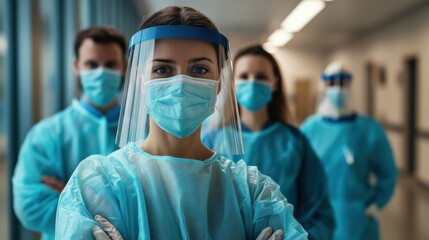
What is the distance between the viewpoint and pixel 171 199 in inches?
32.7

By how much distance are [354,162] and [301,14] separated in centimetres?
161

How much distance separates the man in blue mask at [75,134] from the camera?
1428mm

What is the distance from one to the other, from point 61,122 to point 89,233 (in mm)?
1021

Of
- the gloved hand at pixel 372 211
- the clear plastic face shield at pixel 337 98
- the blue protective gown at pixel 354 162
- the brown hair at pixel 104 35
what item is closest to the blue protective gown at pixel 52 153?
the brown hair at pixel 104 35

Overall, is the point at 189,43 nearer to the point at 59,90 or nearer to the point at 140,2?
the point at 140,2

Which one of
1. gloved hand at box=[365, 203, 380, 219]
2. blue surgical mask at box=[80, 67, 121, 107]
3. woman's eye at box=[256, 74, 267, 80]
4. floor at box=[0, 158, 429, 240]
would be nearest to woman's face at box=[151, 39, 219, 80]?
woman's eye at box=[256, 74, 267, 80]

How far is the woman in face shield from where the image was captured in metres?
0.79

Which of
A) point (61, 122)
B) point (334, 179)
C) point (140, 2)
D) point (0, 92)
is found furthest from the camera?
point (334, 179)

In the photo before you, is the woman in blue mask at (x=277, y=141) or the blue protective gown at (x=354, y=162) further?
the blue protective gown at (x=354, y=162)

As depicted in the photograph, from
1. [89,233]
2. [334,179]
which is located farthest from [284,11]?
[334,179]

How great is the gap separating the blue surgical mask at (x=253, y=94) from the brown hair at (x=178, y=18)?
46 cm

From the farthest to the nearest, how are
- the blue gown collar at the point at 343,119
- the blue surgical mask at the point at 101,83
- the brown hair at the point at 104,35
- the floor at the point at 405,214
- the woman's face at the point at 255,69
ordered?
the floor at the point at 405,214, the blue gown collar at the point at 343,119, the brown hair at the point at 104,35, the blue surgical mask at the point at 101,83, the woman's face at the point at 255,69

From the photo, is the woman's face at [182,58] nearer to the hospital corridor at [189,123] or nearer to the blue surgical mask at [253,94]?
the hospital corridor at [189,123]

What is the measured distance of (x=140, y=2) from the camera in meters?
1.08
